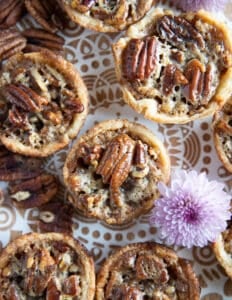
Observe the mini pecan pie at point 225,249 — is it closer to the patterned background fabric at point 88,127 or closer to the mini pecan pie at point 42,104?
the patterned background fabric at point 88,127

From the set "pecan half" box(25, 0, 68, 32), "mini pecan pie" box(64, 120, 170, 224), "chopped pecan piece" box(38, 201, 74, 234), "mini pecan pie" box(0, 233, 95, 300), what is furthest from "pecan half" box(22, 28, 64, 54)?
"mini pecan pie" box(0, 233, 95, 300)

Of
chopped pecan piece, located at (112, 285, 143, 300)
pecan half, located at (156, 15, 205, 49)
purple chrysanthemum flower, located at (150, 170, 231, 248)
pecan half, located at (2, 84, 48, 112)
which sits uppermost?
pecan half, located at (156, 15, 205, 49)

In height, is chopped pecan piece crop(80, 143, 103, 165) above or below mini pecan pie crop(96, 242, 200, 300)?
above

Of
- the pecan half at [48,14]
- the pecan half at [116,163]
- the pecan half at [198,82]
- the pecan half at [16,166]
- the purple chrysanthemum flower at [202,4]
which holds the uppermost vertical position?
the pecan half at [48,14]

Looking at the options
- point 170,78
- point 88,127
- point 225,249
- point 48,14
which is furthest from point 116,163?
point 48,14

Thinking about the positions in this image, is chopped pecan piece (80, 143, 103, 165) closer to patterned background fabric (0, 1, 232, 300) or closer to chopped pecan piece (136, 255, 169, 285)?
patterned background fabric (0, 1, 232, 300)

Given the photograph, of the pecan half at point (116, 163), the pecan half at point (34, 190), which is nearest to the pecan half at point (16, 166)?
the pecan half at point (34, 190)
